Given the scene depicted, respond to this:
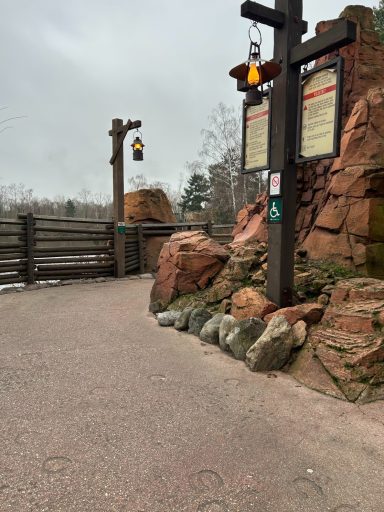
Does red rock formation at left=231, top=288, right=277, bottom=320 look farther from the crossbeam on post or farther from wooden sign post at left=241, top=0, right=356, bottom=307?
the crossbeam on post

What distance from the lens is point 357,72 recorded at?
6.10 metres

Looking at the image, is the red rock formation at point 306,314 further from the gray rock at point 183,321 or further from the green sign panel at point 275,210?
the gray rock at point 183,321

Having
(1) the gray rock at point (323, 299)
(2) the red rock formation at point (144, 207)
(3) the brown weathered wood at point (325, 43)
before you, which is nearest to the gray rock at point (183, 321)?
(1) the gray rock at point (323, 299)

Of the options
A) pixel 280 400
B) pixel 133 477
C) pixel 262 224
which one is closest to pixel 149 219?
pixel 262 224

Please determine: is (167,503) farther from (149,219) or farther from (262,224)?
(149,219)

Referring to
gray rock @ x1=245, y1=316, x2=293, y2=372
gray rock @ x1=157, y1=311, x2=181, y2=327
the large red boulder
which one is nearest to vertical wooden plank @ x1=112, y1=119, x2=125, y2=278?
the large red boulder

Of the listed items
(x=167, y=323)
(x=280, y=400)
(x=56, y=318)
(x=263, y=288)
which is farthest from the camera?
(x=56, y=318)

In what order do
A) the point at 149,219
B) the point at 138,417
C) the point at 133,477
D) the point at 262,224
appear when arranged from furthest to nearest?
1. the point at 149,219
2. the point at 262,224
3. the point at 138,417
4. the point at 133,477

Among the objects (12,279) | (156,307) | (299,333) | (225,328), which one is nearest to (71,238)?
(12,279)

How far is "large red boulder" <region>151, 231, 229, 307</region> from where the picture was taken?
Result: 5.81 metres

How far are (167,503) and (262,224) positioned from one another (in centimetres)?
538

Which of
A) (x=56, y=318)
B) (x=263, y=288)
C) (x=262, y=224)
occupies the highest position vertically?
(x=262, y=224)

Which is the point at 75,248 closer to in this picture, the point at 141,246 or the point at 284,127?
the point at 141,246

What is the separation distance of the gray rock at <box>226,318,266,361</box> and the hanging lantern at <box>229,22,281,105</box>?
2366mm
